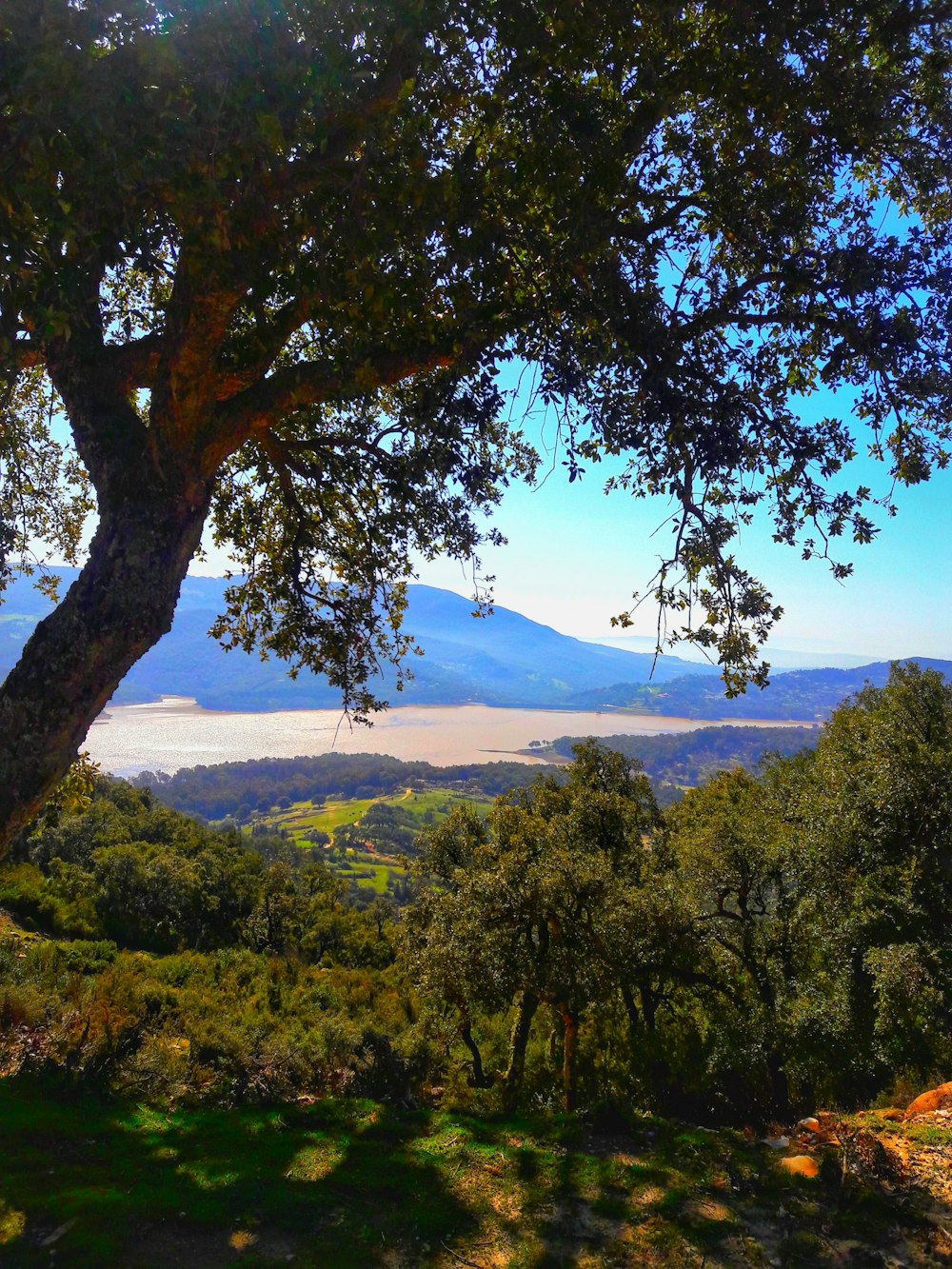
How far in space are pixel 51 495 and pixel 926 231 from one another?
925 cm

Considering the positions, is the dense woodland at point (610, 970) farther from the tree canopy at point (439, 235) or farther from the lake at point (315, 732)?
the lake at point (315, 732)

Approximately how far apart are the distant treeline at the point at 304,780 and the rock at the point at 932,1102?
83401 millimetres

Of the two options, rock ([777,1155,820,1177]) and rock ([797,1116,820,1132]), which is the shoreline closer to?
rock ([797,1116,820,1132])

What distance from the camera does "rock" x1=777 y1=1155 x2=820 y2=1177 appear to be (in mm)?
4305

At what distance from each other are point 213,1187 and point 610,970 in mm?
7067

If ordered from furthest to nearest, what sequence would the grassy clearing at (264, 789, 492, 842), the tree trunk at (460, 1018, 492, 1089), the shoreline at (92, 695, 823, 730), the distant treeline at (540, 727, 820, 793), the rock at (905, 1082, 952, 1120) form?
1. the shoreline at (92, 695, 823, 730)
2. the distant treeline at (540, 727, 820, 793)
3. the grassy clearing at (264, 789, 492, 842)
4. the tree trunk at (460, 1018, 492, 1089)
5. the rock at (905, 1082, 952, 1120)

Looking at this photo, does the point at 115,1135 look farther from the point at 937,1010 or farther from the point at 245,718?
the point at 245,718

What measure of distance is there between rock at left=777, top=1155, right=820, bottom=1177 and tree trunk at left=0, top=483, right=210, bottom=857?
5366 mm

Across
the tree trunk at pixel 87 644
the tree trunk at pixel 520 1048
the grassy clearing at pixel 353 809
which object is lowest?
the grassy clearing at pixel 353 809

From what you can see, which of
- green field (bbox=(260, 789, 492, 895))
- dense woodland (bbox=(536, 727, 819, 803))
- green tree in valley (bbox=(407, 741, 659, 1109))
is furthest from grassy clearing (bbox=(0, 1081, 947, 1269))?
dense woodland (bbox=(536, 727, 819, 803))

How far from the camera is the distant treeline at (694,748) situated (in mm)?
110125

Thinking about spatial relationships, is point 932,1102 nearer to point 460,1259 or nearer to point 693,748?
point 460,1259

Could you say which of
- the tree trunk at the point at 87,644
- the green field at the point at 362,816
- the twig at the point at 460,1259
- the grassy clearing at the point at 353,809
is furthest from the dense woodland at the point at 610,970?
the grassy clearing at the point at 353,809

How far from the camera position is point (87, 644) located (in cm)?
361
